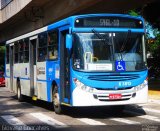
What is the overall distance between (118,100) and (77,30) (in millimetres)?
2412

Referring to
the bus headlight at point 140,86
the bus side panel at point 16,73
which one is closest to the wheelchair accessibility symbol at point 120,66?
the bus headlight at point 140,86

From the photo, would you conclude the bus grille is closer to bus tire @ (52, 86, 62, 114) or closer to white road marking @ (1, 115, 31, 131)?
bus tire @ (52, 86, 62, 114)

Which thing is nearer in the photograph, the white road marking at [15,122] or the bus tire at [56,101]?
the white road marking at [15,122]

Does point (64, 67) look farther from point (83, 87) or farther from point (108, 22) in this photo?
point (108, 22)

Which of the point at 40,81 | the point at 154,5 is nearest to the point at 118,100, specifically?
the point at 40,81

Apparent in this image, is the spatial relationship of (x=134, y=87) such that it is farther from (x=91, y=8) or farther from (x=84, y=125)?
(x=91, y=8)

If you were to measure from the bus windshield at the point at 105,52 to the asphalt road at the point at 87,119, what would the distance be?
61.3 inches

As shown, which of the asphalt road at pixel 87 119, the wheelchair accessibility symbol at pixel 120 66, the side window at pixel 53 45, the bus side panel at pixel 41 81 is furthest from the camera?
the bus side panel at pixel 41 81

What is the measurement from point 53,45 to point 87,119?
3189 mm

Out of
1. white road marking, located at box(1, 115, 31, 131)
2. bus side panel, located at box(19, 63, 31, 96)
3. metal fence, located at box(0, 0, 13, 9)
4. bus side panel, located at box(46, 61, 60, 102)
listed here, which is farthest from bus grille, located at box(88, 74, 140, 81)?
metal fence, located at box(0, 0, 13, 9)

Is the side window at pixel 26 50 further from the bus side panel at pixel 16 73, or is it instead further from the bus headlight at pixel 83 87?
the bus headlight at pixel 83 87

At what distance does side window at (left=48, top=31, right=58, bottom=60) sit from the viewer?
51.3ft

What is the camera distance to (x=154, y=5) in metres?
32.4

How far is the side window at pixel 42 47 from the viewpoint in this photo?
668 inches
